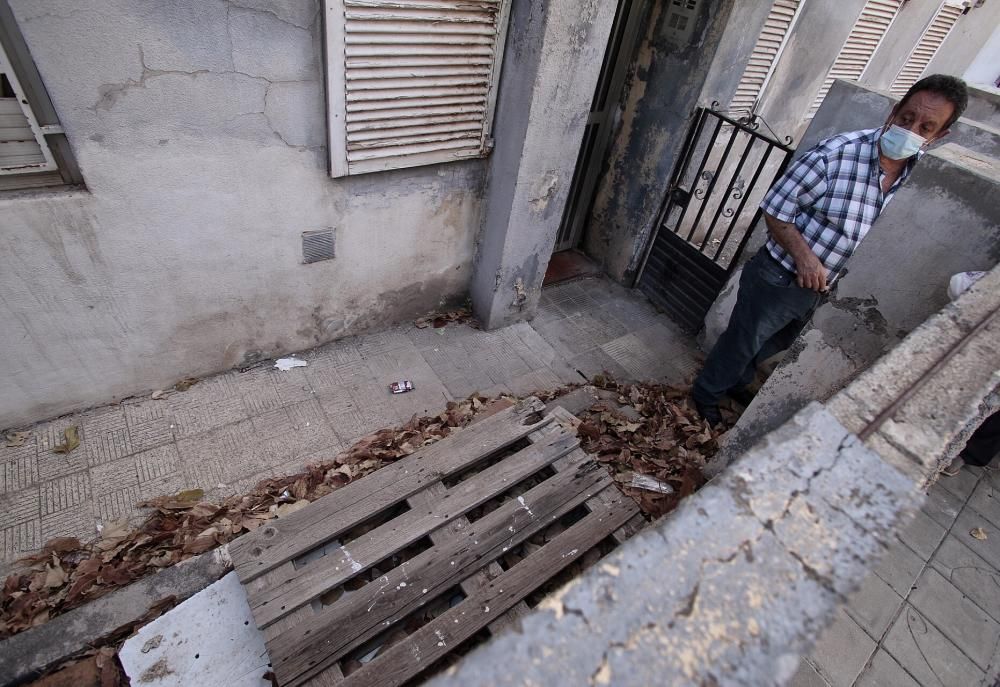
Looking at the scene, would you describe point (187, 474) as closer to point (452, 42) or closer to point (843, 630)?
point (452, 42)

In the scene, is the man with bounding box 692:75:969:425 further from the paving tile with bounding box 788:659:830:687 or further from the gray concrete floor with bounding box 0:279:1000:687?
the paving tile with bounding box 788:659:830:687

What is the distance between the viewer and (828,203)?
336 cm

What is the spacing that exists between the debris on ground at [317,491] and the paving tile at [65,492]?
0.26 metres

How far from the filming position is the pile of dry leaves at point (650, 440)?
148 inches

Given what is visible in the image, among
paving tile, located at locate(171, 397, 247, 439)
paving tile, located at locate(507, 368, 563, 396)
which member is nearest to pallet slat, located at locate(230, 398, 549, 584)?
paving tile, located at locate(507, 368, 563, 396)

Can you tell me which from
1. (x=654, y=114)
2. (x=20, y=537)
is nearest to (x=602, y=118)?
(x=654, y=114)

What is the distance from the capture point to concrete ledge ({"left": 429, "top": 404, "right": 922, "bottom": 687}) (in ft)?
3.85

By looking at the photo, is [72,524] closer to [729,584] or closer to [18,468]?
[18,468]

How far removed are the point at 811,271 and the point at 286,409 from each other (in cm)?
397

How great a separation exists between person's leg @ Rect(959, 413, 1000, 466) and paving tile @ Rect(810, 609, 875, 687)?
2.13m

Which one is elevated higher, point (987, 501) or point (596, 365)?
point (987, 501)

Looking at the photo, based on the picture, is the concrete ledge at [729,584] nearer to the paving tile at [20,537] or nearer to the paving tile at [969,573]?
A: the paving tile at [969,573]

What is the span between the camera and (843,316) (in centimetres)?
298

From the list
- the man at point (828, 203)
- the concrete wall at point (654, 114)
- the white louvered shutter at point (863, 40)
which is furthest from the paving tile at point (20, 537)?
the white louvered shutter at point (863, 40)
